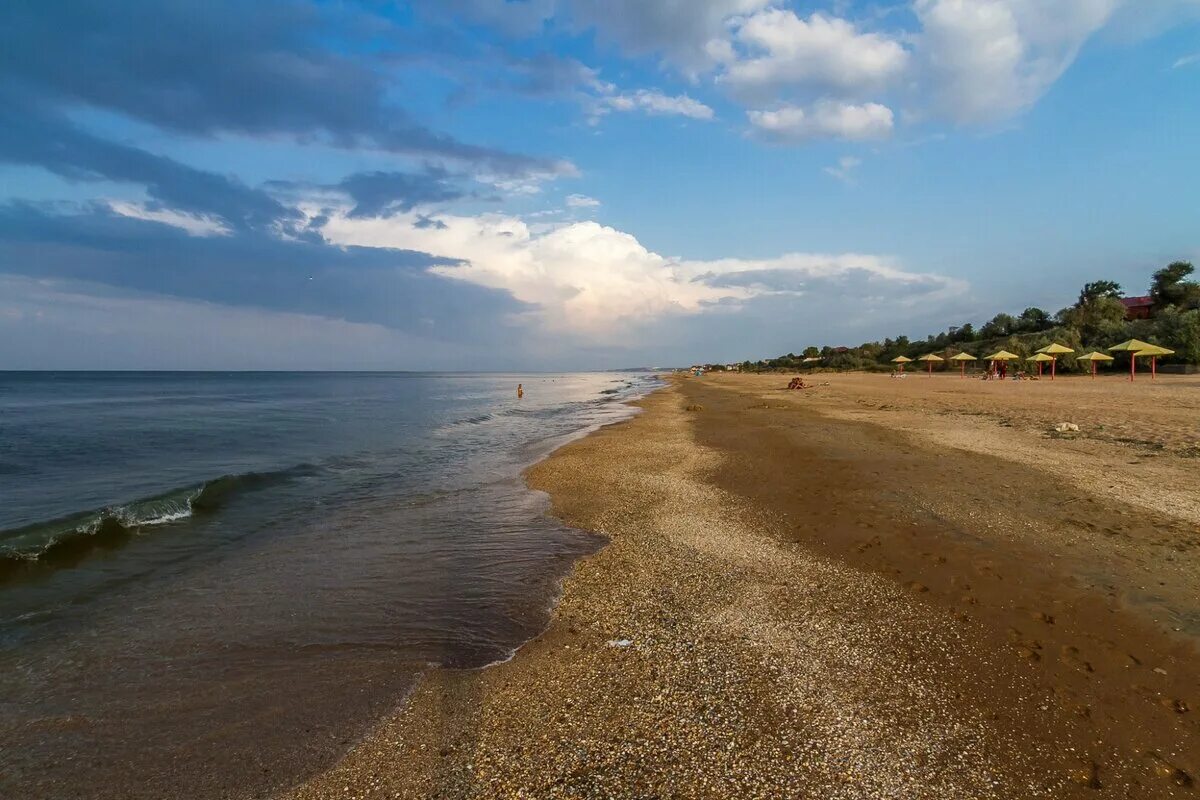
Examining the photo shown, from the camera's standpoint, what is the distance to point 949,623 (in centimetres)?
577

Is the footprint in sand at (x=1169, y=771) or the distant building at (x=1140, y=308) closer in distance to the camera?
the footprint in sand at (x=1169, y=771)

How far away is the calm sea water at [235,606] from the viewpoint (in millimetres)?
4379

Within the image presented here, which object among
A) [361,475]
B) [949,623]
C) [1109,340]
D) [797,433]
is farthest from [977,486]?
[1109,340]

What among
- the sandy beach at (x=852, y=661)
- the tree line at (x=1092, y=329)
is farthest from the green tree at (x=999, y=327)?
the sandy beach at (x=852, y=661)

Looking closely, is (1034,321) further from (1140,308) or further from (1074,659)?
(1074,659)

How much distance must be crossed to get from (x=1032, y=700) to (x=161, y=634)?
904 cm

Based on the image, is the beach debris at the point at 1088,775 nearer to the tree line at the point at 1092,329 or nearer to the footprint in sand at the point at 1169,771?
the footprint in sand at the point at 1169,771

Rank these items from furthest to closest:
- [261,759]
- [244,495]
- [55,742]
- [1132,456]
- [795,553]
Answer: [244,495], [1132,456], [795,553], [55,742], [261,759]

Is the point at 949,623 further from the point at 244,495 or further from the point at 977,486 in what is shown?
the point at 244,495

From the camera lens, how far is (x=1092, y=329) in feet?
183

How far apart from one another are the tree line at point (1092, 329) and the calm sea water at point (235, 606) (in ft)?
184

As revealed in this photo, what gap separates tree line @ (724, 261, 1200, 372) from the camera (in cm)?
4338

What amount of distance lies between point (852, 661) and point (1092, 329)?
7104 centimetres

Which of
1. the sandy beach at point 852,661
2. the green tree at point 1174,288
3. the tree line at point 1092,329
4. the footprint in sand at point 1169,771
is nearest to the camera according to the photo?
the footprint in sand at point 1169,771
